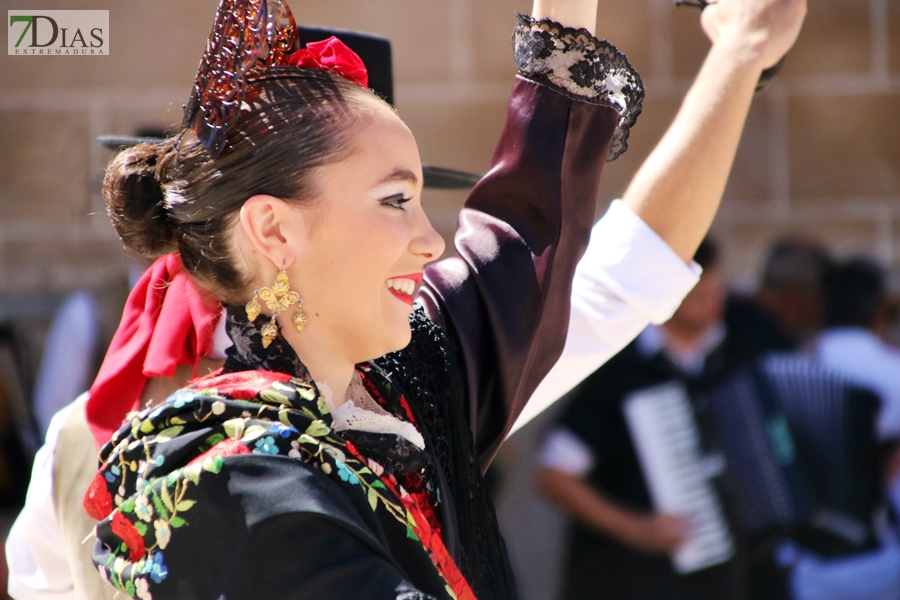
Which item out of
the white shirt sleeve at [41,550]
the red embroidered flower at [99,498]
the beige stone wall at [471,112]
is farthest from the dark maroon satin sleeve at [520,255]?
the beige stone wall at [471,112]

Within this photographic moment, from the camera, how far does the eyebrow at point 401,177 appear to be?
1227 millimetres

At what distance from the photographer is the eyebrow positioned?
4.02ft

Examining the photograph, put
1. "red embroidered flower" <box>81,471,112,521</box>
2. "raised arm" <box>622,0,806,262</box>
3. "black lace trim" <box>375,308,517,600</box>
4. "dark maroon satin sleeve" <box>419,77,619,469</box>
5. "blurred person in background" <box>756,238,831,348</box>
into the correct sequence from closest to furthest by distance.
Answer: "red embroidered flower" <box>81,471,112,521</box> < "black lace trim" <box>375,308,517,600</box> < "dark maroon satin sleeve" <box>419,77,619,469</box> < "raised arm" <box>622,0,806,262</box> < "blurred person in background" <box>756,238,831,348</box>

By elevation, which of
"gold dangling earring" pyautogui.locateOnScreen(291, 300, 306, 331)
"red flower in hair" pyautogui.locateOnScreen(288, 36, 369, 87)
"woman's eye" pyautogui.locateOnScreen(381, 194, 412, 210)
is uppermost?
"red flower in hair" pyautogui.locateOnScreen(288, 36, 369, 87)

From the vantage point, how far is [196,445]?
41.4 inches

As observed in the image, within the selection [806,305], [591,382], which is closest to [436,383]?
[591,382]

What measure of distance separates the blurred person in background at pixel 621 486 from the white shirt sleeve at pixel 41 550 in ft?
7.99

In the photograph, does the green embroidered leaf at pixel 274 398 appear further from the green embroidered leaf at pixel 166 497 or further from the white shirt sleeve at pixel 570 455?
the white shirt sleeve at pixel 570 455

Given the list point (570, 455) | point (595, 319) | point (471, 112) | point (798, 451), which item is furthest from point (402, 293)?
point (798, 451)

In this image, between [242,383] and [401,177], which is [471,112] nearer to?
[401,177]

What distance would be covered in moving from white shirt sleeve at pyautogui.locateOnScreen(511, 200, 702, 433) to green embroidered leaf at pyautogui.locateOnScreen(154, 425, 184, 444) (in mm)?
679

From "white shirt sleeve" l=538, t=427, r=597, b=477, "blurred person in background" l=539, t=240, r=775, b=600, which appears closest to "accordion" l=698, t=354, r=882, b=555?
"blurred person in background" l=539, t=240, r=775, b=600

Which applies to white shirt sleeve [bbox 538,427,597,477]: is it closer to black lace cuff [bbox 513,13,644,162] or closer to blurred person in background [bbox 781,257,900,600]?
blurred person in background [bbox 781,257,900,600]

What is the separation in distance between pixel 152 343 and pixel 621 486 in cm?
265
